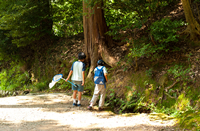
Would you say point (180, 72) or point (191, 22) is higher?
point (191, 22)

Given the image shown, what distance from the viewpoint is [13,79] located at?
14.9m

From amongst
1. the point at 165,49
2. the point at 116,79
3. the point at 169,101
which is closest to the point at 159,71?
the point at 165,49

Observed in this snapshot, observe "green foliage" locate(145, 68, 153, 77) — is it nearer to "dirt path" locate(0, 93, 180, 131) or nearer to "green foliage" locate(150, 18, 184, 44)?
"green foliage" locate(150, 18, 184, 44)

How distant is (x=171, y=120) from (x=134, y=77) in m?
3.32

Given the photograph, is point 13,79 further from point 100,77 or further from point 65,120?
point 65,120

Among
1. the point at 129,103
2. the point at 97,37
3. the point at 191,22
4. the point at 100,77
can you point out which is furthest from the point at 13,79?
the point at 191,22

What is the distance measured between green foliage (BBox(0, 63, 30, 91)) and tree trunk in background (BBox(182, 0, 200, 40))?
1122 cm

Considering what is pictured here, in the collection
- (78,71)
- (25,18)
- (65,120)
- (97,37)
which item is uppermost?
(25,18)

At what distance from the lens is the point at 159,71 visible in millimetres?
7465

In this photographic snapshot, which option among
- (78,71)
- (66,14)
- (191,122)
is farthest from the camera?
(66,14)

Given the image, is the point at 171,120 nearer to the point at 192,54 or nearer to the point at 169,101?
the point at 169,101

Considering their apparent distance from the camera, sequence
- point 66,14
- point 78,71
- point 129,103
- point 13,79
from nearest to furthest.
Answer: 1. point 78,71
2. point 129,103
3. point 66,14
4. point 13,79

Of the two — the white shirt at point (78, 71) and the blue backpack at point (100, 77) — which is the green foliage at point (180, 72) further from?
the white shirt at point (78, 71)

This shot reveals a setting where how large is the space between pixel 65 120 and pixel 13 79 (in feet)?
36.6
